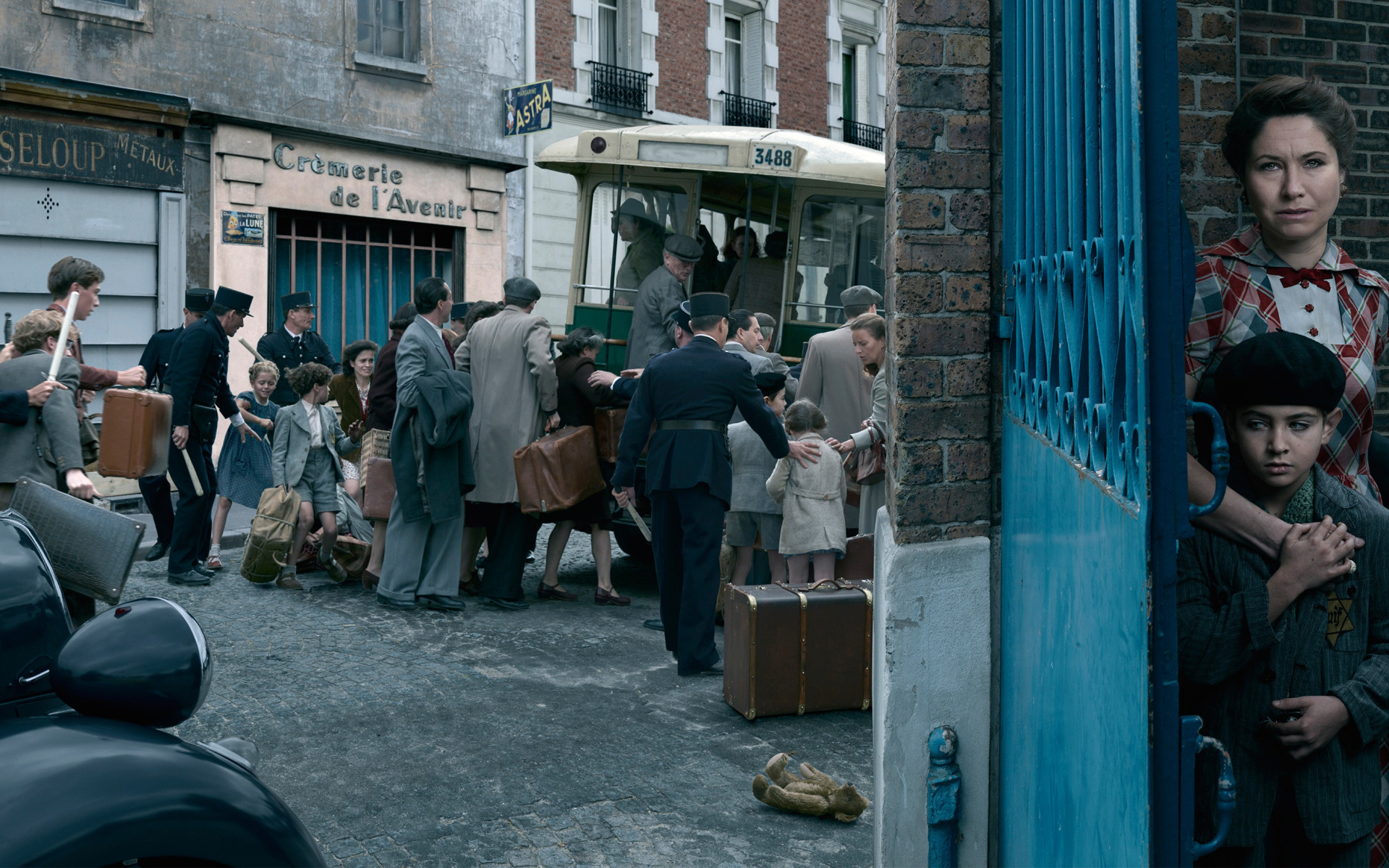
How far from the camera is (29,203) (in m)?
12.6

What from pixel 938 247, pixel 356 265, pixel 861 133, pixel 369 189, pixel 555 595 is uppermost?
pixel 861 133

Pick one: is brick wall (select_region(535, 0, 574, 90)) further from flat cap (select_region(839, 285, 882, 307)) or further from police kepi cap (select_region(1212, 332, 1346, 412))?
police kepi cap (select_region(1212, 332, 1346, 412))

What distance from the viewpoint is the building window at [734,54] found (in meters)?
21.3

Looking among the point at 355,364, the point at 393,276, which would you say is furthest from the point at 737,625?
the point at 393,276

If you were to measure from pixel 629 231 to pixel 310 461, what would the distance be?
3052 millimetres

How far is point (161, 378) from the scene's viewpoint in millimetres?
8875

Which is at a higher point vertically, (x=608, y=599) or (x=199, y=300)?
(x=199, y=300)

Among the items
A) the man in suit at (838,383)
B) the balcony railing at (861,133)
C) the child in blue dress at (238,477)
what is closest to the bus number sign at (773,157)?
the man in suit at (838,383)

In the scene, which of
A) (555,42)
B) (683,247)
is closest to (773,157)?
(683,247)

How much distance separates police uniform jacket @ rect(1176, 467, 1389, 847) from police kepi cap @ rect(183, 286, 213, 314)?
780 cm

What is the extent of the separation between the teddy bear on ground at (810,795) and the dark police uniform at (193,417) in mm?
5289

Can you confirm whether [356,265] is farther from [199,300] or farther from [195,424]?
[195,424]

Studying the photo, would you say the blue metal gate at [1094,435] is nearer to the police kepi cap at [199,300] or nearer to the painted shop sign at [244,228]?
the police kepi cap at [199,300]

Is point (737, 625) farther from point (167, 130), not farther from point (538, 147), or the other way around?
point (538, 147)
